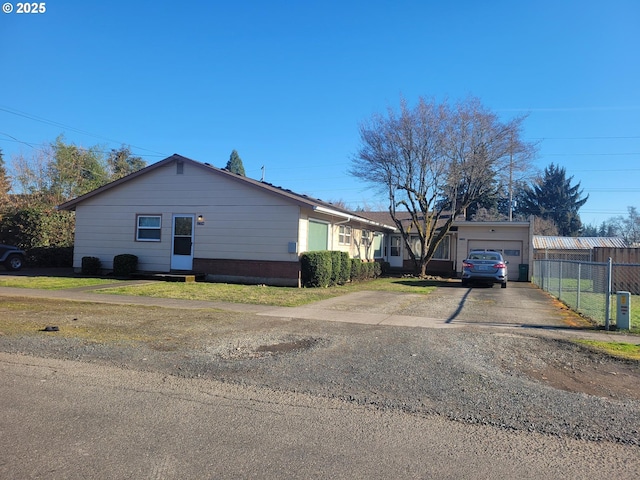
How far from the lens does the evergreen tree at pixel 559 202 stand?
6338 cm

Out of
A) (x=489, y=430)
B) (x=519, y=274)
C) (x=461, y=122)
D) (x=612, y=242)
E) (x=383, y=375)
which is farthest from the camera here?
(x=612, y=242)

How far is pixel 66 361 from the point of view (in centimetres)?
604

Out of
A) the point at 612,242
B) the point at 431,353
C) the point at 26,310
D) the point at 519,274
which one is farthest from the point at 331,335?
the point at 612,242

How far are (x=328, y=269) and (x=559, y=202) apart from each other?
5687 centimetres

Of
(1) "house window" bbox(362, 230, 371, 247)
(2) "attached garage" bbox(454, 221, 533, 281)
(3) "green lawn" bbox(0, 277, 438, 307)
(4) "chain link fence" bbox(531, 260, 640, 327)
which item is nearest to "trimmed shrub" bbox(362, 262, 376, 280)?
(1) "house window" bbox(362, 230, 371, 247)

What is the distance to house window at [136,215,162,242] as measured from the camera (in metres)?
19.1

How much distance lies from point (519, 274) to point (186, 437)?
25.7m

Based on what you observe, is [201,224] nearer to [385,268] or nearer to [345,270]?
[345,270]

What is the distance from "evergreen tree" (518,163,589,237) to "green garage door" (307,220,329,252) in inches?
2031

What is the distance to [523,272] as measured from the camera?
26.0 meters

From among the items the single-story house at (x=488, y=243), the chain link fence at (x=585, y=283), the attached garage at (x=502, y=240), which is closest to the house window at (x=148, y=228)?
the chain link fence at (x=585, y=283)

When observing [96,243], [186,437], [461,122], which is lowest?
[186,437]

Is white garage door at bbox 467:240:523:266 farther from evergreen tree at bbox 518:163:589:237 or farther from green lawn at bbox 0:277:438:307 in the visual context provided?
evergreen tree at bbox 518:163:589:237

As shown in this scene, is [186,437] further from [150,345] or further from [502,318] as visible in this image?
[502,318]
